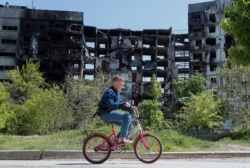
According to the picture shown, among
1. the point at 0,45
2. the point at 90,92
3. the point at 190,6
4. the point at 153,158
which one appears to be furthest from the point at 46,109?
the point at 190,6

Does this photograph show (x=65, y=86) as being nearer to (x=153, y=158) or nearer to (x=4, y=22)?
(x=4, y=22)

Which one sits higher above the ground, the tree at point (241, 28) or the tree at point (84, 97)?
the tree at point (241, 28)

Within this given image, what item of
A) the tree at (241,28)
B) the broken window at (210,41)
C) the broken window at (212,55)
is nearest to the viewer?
the tree at (241,28)

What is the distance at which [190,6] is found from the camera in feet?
277

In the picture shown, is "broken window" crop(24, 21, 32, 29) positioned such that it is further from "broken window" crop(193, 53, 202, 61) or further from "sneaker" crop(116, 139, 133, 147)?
"sneaker" crop(116, 139, 133, 147)

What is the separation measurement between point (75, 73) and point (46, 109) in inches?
1402

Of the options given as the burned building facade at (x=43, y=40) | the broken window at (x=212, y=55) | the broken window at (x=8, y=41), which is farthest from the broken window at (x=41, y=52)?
the broken window at (x=212, y=55)

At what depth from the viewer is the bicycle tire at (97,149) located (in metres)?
9.64

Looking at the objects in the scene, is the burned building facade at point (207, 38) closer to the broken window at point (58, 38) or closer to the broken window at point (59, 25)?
the broken window at point (59, 25)

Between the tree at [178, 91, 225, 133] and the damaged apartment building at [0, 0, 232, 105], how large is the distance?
24.4m

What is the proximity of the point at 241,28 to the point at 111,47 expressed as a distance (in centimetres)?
7586

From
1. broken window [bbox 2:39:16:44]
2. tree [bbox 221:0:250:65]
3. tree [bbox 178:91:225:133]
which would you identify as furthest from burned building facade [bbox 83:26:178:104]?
tree [bbox 221:0:250:65]

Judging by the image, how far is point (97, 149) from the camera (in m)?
9.60

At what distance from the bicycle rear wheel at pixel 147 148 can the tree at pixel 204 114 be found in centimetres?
4076
